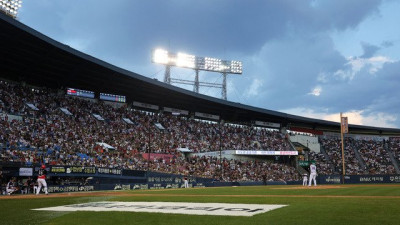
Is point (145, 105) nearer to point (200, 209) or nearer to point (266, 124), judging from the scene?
point (266, 124)

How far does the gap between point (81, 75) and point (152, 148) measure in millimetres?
12548

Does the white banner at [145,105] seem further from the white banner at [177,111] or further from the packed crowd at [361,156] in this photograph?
the packed crowd at [361,156]

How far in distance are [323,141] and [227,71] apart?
22.5m

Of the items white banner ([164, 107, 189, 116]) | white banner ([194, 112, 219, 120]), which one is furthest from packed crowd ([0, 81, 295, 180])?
white banner ([194, 112, 219, 120])

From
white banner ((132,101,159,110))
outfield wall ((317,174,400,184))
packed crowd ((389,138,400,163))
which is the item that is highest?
white banner ((132,101,159,110))

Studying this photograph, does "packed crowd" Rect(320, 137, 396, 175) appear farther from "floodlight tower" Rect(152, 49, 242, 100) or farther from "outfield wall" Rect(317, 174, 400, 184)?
"floodlight tower" Rect(152, 49, 242, 100)

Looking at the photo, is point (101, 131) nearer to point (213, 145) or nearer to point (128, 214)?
point (213, 145)

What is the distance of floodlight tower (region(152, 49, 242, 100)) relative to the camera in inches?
2508

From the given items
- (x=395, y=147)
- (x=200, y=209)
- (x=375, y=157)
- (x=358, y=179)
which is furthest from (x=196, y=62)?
(x=200, y=209)

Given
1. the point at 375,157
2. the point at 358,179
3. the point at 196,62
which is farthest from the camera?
the point at 196,62

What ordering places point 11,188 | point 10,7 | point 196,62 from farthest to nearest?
point 196,62 → point 10,7 → point 11,188

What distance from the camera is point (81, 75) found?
45750 mm

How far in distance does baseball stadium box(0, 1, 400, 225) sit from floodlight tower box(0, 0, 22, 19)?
7385 mm

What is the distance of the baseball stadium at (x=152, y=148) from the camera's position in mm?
16859
